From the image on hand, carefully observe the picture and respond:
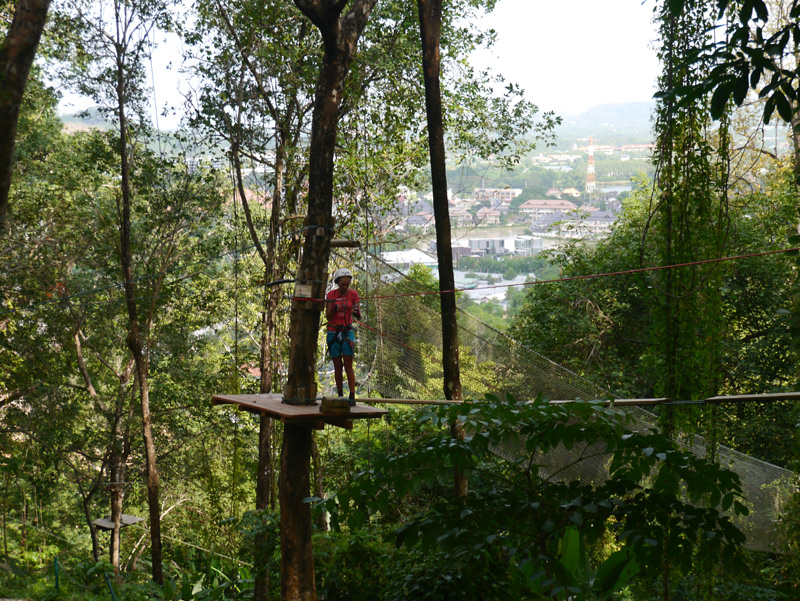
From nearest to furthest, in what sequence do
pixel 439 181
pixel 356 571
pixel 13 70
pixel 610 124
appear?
1. pixel 13 70
2. pixel 356 571
3. pixel 439 181
4. pixel 610 124

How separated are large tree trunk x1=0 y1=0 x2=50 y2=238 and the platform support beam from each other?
5.26ft

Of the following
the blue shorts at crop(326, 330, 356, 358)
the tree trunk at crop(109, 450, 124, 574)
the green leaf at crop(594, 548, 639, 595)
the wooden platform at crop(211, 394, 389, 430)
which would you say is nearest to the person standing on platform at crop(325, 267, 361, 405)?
the blue shorts at crop(326, 330, 356, 358)

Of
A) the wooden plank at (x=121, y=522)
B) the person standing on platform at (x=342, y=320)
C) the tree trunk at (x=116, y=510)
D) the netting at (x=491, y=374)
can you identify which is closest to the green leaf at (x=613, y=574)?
the person standing on platform at (x=342, y=320)

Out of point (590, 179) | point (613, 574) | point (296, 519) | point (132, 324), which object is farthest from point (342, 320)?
point (590, 179)

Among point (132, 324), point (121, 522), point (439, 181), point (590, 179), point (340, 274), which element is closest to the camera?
point (340, 274)

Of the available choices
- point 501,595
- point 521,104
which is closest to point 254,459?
point 521,104

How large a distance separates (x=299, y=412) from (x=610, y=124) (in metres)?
36.5

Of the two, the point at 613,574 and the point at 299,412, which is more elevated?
the point at 299,412

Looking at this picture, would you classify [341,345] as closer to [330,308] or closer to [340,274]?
[330,308]

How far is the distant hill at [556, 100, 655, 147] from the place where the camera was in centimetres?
2635

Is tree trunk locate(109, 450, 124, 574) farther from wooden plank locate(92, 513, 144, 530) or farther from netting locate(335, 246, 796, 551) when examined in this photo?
netting locate(335, 246, 796, 551)

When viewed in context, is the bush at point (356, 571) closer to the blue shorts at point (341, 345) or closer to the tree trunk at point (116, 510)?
the blue shorts at point (341, 345)

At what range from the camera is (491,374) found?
427 centimetres

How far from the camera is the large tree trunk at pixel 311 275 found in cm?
308
